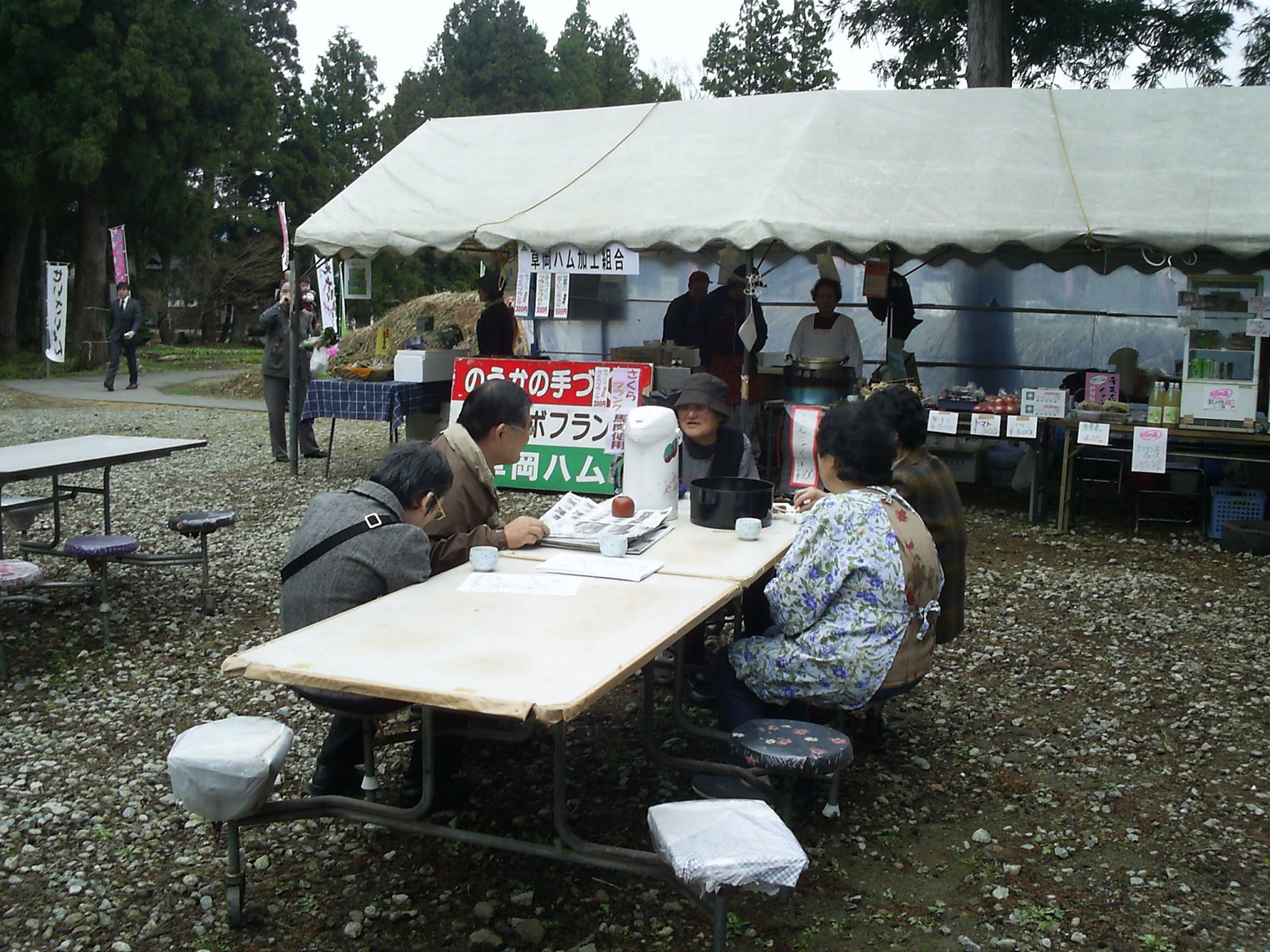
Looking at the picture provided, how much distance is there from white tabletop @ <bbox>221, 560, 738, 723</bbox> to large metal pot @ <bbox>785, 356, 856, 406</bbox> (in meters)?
5.45

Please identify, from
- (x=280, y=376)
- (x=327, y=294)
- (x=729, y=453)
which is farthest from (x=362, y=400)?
(x=327, y=294)

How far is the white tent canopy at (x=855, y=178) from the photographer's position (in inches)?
289

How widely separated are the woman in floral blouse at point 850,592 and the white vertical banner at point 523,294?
527 cm

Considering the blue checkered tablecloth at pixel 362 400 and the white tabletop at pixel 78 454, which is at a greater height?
the blue checkered tablecloth at pixel 362 400

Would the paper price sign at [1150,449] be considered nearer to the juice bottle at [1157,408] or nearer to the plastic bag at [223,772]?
the juice bottle at [1157,408]

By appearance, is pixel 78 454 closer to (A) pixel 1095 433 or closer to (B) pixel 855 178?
(B) pixel 855 178

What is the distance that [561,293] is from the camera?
8.38m

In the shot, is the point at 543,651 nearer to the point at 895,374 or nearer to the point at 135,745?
the point at 135,745

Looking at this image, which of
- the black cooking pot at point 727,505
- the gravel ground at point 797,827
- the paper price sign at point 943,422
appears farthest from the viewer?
the paper price sign at point 943,422

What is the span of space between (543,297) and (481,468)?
4.67 metres

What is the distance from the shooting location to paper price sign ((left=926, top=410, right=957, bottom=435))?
789 centimetres

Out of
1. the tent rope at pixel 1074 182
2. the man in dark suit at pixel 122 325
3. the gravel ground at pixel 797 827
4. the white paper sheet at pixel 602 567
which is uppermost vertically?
the tent rope at pixel 1074 182

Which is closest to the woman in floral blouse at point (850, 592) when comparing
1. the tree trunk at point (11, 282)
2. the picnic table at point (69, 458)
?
the picnic table at point (69, 458)

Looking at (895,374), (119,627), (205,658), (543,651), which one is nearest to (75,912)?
(543,651)
